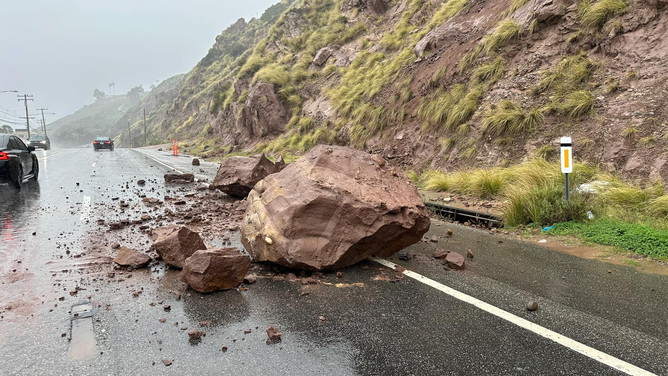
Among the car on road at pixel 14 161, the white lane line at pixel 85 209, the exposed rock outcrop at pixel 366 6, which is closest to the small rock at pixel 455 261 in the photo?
the white lane line at pixel 85 209

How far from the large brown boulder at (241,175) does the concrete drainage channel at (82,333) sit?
18.2ft

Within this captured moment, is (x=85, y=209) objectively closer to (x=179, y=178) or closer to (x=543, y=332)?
(x=179, y=178)

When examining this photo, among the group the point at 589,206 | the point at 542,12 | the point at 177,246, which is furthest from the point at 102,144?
the point at 589,206

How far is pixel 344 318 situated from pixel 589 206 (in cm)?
509

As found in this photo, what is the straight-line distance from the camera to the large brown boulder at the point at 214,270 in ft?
12.1

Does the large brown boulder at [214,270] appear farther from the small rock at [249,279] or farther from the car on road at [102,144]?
the car on road at [102,144]

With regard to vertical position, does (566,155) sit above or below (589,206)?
above

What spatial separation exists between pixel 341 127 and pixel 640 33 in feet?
37.0

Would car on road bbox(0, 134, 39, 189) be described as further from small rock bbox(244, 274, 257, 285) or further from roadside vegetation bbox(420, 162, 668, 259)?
roadside vegetation bbox(420, 162, 668, 259)

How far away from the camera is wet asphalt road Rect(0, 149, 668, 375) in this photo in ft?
8.54

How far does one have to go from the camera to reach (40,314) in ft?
10.7

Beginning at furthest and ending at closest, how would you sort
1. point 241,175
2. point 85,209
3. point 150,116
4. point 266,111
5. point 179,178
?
1. point 150,116
2. point 266,111
3. point 179,178
4. point 241,175
5. point 85,209

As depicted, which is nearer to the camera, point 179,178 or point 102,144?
point 179,178

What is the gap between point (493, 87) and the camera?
1155cm
